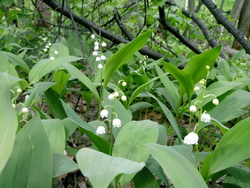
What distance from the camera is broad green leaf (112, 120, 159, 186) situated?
0.96 metres

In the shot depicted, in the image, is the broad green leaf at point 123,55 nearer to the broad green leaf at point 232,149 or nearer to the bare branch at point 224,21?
the broad green leaf at point 232,149

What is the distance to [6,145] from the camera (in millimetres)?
635

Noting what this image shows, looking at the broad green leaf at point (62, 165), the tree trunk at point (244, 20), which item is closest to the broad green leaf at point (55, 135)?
the broad green leaf at point (62, 165)

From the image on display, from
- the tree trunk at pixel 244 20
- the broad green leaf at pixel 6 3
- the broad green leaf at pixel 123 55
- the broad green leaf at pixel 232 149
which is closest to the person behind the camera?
the broad green leaf at pixel 232 149

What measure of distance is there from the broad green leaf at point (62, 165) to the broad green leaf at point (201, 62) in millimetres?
991

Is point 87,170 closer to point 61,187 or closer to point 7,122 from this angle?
point 7,122

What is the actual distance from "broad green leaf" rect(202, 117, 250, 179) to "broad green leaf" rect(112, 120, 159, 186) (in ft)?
0.81

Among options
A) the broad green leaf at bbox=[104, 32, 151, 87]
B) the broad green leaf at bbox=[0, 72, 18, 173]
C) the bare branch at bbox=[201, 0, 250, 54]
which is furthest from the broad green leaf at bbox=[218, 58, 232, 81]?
the broad green leaf at bbox=[0, 72, 18, 173]

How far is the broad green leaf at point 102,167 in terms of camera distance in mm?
577

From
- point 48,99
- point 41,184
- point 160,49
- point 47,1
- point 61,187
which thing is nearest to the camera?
point 41,184

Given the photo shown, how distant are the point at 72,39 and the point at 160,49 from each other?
4.60 ft

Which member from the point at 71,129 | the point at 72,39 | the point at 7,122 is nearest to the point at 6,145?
the point at 7,122

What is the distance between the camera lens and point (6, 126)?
667 mm

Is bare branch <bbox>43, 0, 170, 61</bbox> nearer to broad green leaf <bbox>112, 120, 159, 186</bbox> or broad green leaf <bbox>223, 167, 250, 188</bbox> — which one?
broad green leaf <bbox>112, 120, 159, 186</bbox>
